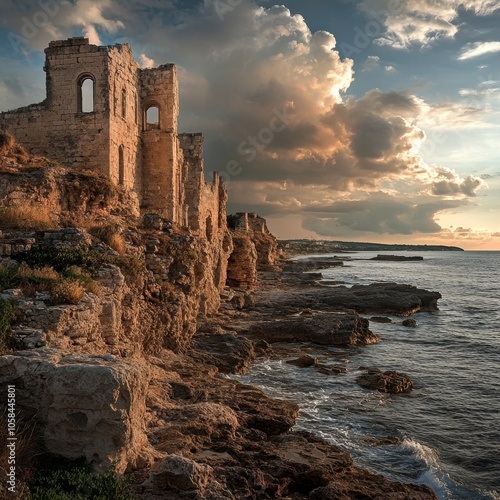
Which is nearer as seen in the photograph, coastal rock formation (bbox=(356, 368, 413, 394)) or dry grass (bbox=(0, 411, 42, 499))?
dry grass (bbox=(0, 411, 42, 499))

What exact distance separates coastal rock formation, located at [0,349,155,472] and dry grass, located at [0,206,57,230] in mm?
7093

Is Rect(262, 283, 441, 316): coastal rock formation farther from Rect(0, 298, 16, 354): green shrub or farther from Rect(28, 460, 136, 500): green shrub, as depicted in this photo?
Rect(28, 460, 136, 500): green shrub

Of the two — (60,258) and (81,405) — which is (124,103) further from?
(81,405)

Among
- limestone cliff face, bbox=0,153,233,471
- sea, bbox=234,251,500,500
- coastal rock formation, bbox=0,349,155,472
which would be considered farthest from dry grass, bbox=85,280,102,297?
sea, bbox=234,251,500,500

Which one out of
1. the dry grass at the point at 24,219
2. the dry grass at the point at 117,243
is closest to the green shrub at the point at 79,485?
the dry grass at the point at 117,243

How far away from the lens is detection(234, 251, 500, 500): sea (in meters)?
10.2

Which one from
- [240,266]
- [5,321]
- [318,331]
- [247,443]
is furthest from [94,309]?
[240,266]

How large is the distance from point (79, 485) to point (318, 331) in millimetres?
18667

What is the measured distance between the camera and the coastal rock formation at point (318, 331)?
74.6ft

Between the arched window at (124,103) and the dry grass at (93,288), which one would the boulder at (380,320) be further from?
the dry grass at (93,288)

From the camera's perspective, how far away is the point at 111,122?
20.1 m

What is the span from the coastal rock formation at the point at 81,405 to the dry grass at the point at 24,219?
7093 mm

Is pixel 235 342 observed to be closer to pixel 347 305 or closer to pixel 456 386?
pixel 456 386

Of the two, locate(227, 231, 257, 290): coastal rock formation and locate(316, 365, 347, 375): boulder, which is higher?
locate(227, 231, 257, 290): coastal rock formation
